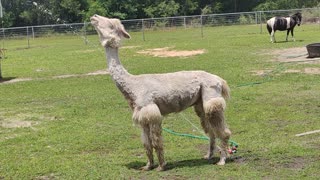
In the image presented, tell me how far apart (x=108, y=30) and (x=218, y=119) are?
167 cm

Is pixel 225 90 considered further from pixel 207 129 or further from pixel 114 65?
pixel 114 65

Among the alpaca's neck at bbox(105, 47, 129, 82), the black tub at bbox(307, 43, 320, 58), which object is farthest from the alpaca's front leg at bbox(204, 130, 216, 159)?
the black tub at bbox(307, 43, 320, 58)


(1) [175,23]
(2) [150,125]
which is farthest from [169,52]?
(1) [175,23]

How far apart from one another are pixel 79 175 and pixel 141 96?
3.85 ft

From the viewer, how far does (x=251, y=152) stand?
6.29 m

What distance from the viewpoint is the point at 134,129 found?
8.10 metres

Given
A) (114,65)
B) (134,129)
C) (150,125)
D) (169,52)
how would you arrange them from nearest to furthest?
(150,125)
(114,65)
(134,129)
(169,52)

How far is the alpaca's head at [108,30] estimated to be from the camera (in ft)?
18.6

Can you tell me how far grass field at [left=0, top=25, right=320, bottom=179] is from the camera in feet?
18.8

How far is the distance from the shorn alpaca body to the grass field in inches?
16.0

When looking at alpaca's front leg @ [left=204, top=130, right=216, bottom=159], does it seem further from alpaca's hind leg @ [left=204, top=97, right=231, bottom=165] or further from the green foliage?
the green foliage

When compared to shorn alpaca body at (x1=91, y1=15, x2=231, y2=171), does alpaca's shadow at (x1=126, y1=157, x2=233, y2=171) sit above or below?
below

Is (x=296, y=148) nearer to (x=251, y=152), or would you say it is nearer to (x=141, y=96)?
(x=251, y=152)

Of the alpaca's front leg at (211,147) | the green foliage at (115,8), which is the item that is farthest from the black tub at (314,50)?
the green foliage at (115,8)
